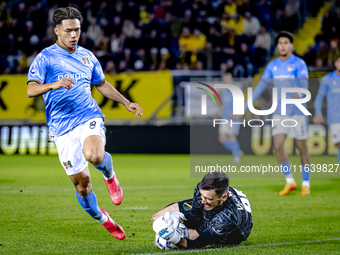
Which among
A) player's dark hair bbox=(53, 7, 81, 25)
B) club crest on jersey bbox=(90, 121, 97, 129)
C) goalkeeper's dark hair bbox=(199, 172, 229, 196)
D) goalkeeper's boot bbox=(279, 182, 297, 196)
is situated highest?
player's dark hair bbox=(53, 7, 81, 25)

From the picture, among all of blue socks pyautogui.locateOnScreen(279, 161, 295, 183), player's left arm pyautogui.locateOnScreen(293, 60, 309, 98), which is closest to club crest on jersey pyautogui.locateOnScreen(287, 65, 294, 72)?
player's left arm pyautogui.locateOnScreen(293, 60, 309, 98)

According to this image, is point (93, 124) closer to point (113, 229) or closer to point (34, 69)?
point (34, 69)

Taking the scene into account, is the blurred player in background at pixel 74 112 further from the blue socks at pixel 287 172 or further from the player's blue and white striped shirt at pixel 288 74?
the blue socks at pixel 287 172

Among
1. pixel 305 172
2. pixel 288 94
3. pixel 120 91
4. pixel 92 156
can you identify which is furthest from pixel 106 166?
pixel 120 91

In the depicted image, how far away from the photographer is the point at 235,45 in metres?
15.9

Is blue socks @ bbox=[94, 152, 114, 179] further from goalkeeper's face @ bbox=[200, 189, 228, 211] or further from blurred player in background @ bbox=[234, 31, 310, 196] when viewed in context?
blurred player in background @ bbox=[234, 31, 310, 196]

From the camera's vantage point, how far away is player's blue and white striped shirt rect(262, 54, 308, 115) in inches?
321

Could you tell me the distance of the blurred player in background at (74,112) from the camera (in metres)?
4.91

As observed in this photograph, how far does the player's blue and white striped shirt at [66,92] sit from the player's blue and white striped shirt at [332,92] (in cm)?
487

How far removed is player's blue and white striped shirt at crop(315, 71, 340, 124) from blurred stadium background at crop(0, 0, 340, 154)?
3.33m

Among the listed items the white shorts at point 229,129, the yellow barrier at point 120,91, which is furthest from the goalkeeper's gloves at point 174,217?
the yellow barrier at point 120,91

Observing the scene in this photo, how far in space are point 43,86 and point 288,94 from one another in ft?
15.6

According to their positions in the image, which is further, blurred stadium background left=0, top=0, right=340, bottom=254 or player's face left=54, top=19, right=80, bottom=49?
blurred stadium background left=0, top=0, right=340, bottom=254

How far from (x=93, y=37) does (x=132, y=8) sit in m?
2.15
